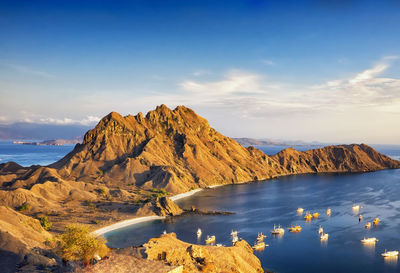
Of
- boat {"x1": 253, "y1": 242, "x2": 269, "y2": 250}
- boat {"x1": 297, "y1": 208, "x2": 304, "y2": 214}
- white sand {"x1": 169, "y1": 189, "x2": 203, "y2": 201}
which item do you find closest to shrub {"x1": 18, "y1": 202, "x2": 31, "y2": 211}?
white sand {"x1": 169, "y1": 189, "x2": 203, "y2": 201}

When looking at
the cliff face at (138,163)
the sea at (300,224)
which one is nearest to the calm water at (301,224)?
the sea at (300,224)

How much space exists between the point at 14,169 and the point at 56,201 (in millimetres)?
70136

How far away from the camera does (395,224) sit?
98250mm

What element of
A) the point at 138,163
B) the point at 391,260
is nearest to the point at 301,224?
the point at 391,260

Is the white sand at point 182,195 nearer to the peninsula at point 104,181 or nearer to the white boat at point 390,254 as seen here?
the peninsula at point 104,181

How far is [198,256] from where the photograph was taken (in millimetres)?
43156

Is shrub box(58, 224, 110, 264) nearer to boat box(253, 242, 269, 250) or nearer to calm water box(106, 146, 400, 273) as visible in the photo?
calm water box(106, 146, 400, 273)

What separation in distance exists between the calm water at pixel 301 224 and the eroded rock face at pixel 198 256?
53.5 ft

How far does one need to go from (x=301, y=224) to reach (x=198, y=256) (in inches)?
2591

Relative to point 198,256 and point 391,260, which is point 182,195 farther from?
point 198,256

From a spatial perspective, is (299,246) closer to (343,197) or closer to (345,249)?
(345,249)

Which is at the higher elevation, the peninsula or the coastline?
the peninsula

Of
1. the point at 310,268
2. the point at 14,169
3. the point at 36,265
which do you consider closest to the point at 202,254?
the point at 36,265

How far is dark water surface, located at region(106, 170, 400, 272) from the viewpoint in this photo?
6838cm
